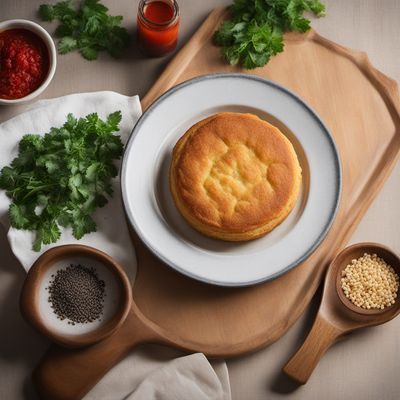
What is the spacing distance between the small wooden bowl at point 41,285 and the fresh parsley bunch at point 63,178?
0.15m

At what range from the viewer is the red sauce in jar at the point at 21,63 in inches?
169

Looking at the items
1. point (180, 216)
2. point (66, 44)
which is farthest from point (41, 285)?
point (66, 44)

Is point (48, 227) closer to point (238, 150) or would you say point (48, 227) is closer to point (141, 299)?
point (141, 299)

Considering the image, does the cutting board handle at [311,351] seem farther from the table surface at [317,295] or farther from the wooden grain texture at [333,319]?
the table surface at [317,295]

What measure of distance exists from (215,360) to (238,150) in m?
1.30

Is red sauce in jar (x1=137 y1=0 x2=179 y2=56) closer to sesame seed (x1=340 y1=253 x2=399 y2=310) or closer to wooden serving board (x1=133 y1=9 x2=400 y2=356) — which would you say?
wooden serving board (x1=133 y1=9 x2=400 y2=356)

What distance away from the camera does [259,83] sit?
14.2 feet

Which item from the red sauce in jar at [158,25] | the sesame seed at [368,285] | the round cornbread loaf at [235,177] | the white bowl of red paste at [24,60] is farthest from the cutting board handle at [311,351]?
the white bowl of red paste at [24,60]

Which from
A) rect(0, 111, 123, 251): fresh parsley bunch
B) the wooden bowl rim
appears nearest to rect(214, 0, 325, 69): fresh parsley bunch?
rect(0, 111, 123, 251): fresh parsley bunch

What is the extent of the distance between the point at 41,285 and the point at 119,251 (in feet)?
1.67

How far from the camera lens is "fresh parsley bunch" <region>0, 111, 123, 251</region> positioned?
4133mm

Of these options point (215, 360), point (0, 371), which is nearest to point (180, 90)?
point (215, 360)

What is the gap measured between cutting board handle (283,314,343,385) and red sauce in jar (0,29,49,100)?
2328 millimetres

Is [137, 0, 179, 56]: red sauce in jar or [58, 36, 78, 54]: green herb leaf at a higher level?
[137, 0, 179, 56]: red sauce in jar
